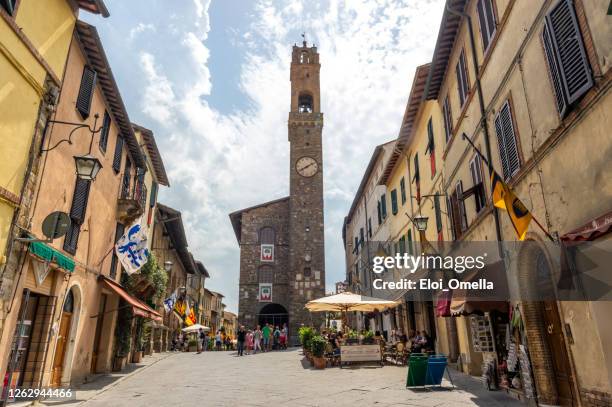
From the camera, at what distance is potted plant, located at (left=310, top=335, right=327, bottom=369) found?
46.3ft

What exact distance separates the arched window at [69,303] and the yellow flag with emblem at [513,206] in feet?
33.0

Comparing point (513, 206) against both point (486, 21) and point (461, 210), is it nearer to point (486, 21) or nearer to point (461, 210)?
point (486, 21)

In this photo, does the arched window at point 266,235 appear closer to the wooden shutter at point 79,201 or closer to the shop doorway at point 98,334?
the shop doorway at point 98,334

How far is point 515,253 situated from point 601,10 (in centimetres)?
467

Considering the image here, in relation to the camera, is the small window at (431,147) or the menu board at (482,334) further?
the small window at (431,147)

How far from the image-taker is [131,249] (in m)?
12.3

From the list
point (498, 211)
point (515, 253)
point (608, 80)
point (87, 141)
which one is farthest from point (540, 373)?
point (87, 141)

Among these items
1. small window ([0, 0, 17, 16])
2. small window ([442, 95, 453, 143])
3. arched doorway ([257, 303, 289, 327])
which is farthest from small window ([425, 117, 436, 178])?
arched doorway ([257, 303, 289, 327])

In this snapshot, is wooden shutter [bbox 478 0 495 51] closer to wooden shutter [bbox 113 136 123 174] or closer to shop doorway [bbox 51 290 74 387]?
wooden shutter [bbox 113 136 123 174]

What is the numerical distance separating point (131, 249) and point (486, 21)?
36.8ft

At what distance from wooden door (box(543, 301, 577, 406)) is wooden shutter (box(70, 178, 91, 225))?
35.0ft

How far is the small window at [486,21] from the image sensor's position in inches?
355

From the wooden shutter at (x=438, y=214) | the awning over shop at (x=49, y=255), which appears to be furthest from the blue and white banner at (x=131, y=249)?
the wooden shutter at (x=438, y=214)

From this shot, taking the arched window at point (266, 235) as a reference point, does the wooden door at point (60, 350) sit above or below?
below
